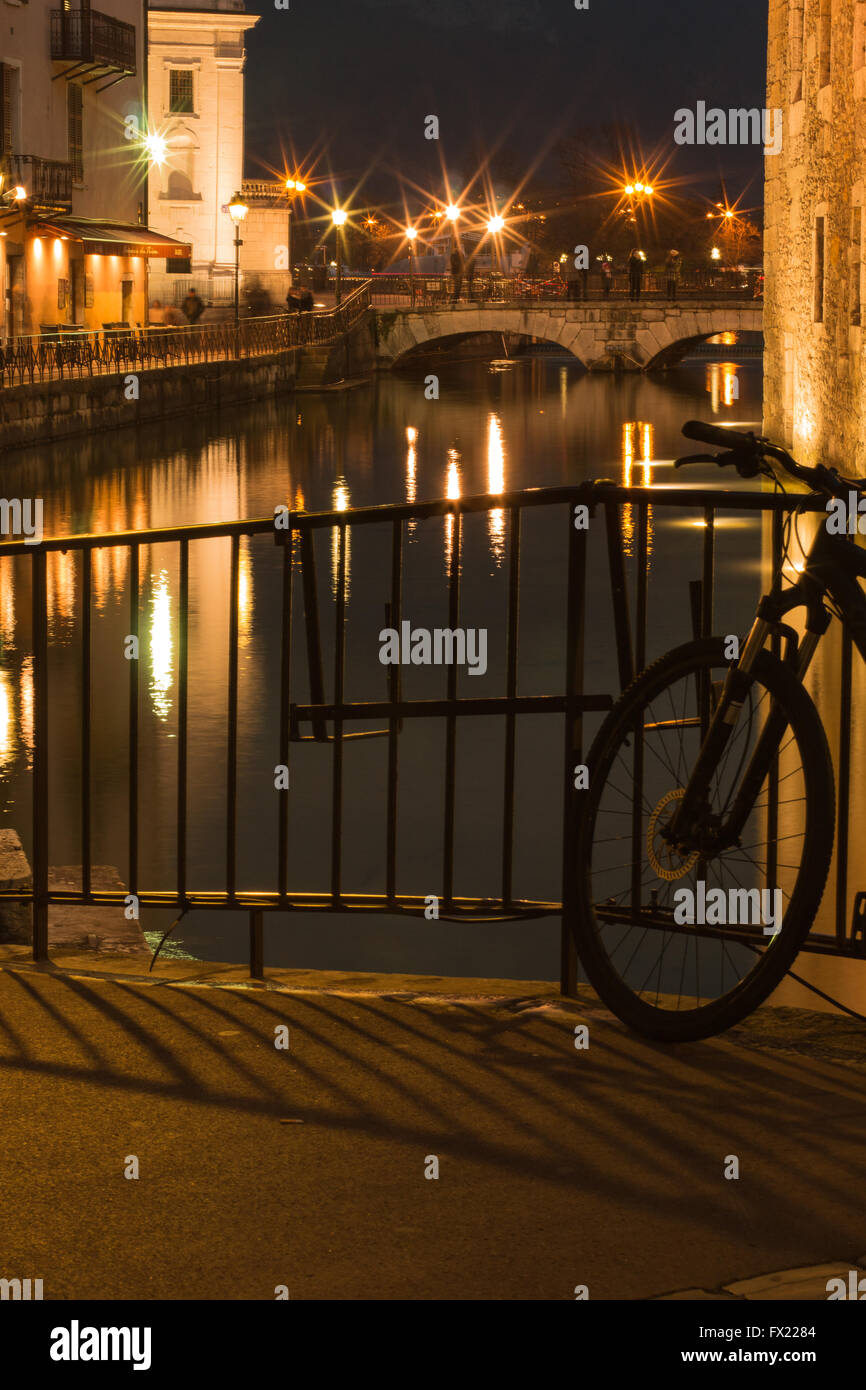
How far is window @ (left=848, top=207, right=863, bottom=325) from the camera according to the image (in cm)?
2320

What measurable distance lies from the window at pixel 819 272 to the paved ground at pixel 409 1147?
23056mm

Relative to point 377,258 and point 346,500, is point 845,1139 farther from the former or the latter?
point 377,258

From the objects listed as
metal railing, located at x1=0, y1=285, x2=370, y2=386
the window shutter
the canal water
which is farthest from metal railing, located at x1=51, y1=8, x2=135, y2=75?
the canal water

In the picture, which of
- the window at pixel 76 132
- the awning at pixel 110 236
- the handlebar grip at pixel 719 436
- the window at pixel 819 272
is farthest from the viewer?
the window at pixel 76 132

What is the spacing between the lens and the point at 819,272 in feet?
87.9

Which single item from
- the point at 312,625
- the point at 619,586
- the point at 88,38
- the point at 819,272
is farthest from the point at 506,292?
the point at 619,586

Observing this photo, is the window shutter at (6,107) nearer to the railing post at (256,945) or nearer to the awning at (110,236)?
the awning at (110,236)

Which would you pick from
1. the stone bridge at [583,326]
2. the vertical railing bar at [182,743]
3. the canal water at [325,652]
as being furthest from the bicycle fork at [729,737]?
the stone bridge at [583,326]

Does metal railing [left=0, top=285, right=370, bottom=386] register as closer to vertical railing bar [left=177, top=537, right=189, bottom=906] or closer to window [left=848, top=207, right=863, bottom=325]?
window [left=848, top=207, right=863, bottom=325]

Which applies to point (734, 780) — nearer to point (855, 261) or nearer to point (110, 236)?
point (855, 261)

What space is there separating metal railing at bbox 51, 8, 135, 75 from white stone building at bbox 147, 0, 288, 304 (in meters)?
17.0

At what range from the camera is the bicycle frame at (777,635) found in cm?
407

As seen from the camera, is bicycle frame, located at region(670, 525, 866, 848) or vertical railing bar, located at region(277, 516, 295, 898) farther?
vertical railing bar, located at region(277, 516, 295, 898)

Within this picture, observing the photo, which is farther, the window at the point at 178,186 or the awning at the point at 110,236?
the window at the point at 178,186
